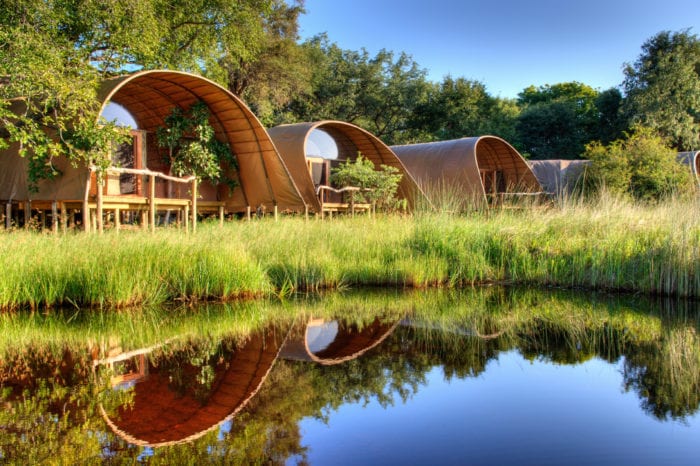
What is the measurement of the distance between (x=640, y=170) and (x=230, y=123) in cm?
1043

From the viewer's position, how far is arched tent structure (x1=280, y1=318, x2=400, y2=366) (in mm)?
4621

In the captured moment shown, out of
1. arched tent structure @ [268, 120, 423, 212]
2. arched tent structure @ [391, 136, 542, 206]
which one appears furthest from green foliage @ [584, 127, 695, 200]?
arched tent structure @ [268, 120, 423, 212]

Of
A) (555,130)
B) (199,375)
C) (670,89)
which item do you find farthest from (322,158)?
(670,89)

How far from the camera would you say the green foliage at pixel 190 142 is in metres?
12.6

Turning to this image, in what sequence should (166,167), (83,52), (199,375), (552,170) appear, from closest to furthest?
(199,375), (83,52), (166,167), (552,170)

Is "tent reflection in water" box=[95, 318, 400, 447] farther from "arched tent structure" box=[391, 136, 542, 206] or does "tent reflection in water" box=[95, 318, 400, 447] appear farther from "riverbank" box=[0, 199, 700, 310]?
"arched tent structure" box=[391, 136, 542, 206]

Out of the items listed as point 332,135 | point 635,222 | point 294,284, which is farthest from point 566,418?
point 332,135

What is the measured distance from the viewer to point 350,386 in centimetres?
388

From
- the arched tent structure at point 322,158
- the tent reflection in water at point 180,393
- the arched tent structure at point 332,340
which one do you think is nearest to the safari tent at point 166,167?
the arched tent structure at point 322,158

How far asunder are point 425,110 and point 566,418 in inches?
895

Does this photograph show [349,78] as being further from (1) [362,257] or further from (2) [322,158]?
(1) [362,257]

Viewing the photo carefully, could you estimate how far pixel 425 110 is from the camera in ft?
82.9

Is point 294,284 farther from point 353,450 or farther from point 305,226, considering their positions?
point 353,450

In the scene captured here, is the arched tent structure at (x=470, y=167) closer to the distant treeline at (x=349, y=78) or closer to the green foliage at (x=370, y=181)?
the green foliage at (x=370, y=181)
